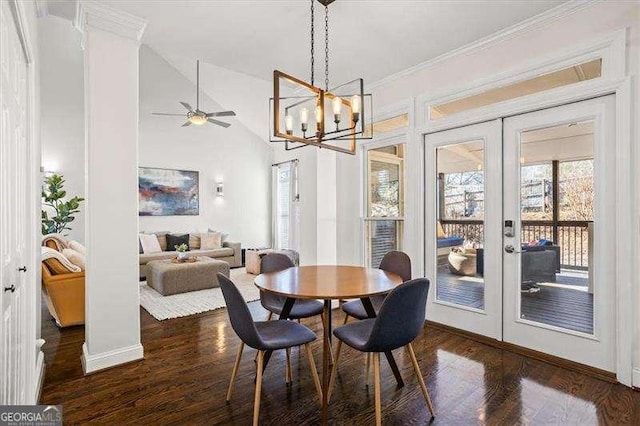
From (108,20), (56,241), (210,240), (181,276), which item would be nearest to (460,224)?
(108,20)

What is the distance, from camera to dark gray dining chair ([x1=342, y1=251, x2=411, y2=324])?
2.73 m

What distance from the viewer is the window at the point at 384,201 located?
4.08 m

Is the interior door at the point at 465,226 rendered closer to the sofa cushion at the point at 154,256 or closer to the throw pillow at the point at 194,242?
the sofa cushion at the point at 154,256

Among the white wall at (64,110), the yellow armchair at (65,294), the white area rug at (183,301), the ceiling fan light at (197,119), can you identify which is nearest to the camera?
the yellow armchair at (65,294)

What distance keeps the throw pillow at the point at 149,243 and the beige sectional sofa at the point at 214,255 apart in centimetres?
13

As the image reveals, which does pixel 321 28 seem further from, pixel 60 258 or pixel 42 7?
pixel 60 258

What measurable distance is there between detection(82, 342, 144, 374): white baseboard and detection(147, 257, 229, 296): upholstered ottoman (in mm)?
2208

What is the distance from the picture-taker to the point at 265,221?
8.73 m

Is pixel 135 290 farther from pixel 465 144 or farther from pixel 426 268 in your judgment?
pixel 465 144

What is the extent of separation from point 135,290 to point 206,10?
241cm

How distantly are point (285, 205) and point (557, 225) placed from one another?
6332 mm

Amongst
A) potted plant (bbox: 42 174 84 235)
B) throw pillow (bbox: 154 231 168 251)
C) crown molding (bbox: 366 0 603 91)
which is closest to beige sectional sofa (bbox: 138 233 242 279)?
throw pillow (bbox: 154 231 168 251)

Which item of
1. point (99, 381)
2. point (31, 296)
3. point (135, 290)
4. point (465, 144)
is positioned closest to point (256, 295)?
point (135, 290)

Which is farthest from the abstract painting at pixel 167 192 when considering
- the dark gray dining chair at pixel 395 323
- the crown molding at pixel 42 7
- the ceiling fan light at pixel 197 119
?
the dark gray dining chair at pixel 395 323
